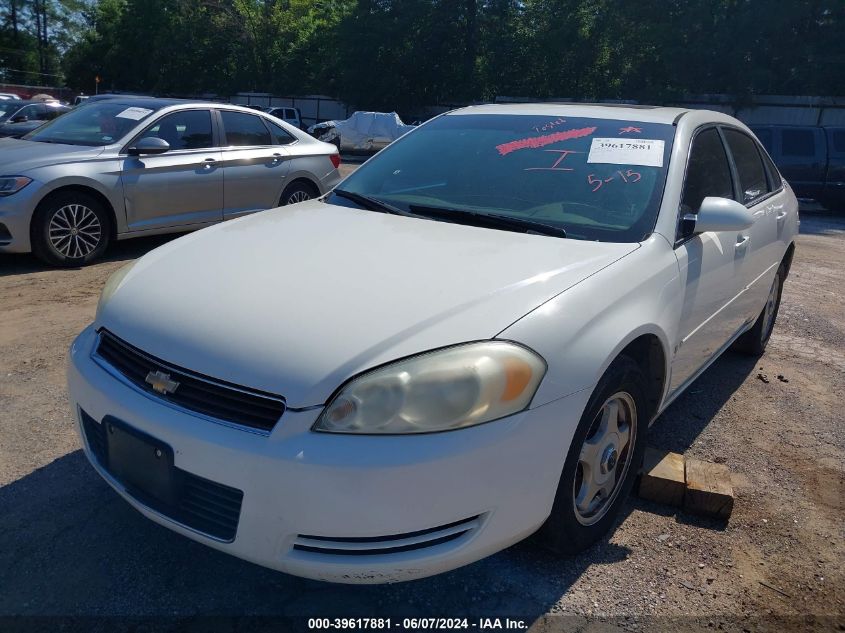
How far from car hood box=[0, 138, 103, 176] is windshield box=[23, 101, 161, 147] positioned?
0.58 ft

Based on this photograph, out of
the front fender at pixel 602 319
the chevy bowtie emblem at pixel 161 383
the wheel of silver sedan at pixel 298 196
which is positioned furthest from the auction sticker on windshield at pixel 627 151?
the wheel of silver sedan at pixel 298 196

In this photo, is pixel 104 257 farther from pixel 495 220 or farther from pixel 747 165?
pixel 747 165

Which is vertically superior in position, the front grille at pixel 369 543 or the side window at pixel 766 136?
the side window at pixel 766 136

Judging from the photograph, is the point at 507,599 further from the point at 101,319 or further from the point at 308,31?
the point at 308,31

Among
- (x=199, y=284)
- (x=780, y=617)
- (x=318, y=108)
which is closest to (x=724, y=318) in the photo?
(x=780, y=617)

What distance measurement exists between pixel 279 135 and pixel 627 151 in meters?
5.58

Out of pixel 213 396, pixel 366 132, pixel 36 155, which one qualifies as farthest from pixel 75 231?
pixel 366 132

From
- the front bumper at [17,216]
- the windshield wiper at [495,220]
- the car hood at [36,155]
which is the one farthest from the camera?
the car hood at [36,155]

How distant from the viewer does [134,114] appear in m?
6.97

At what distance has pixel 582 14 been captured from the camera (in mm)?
32906

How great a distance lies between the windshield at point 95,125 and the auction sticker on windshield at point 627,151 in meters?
5.14

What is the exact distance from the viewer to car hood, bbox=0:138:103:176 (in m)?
6.10

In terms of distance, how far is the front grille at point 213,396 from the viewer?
1.97 meters

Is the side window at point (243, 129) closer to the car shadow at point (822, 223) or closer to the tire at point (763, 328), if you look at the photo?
the tire at point (763, 328)
